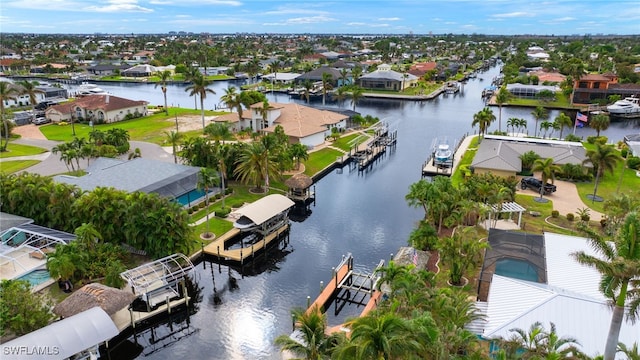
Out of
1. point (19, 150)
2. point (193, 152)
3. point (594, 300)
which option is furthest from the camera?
point (19, 150)

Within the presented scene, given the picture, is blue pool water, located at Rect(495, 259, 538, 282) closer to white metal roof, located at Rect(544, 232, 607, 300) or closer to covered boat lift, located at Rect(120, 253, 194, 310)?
white metal roof, located at Rect(544, 232, 607, 300)

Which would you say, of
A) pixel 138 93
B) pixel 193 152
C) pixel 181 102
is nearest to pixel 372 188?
pixel 193 152

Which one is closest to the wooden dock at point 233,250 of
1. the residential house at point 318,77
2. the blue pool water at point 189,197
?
the blue pool water at point 189,197

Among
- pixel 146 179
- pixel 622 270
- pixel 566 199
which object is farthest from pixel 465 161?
pixel 622 270

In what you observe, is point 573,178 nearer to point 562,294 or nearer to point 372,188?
point 372,188

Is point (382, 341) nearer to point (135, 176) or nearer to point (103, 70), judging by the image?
point (135, 176)

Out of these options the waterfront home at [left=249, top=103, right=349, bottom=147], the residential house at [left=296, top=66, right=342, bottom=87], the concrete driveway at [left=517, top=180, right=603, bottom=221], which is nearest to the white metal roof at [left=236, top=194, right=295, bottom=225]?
the waterfront home at [left=249, top=103, right=349, bottom=147]

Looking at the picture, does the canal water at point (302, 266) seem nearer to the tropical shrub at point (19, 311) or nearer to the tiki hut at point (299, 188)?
the tiki hut at point (299, 188)
